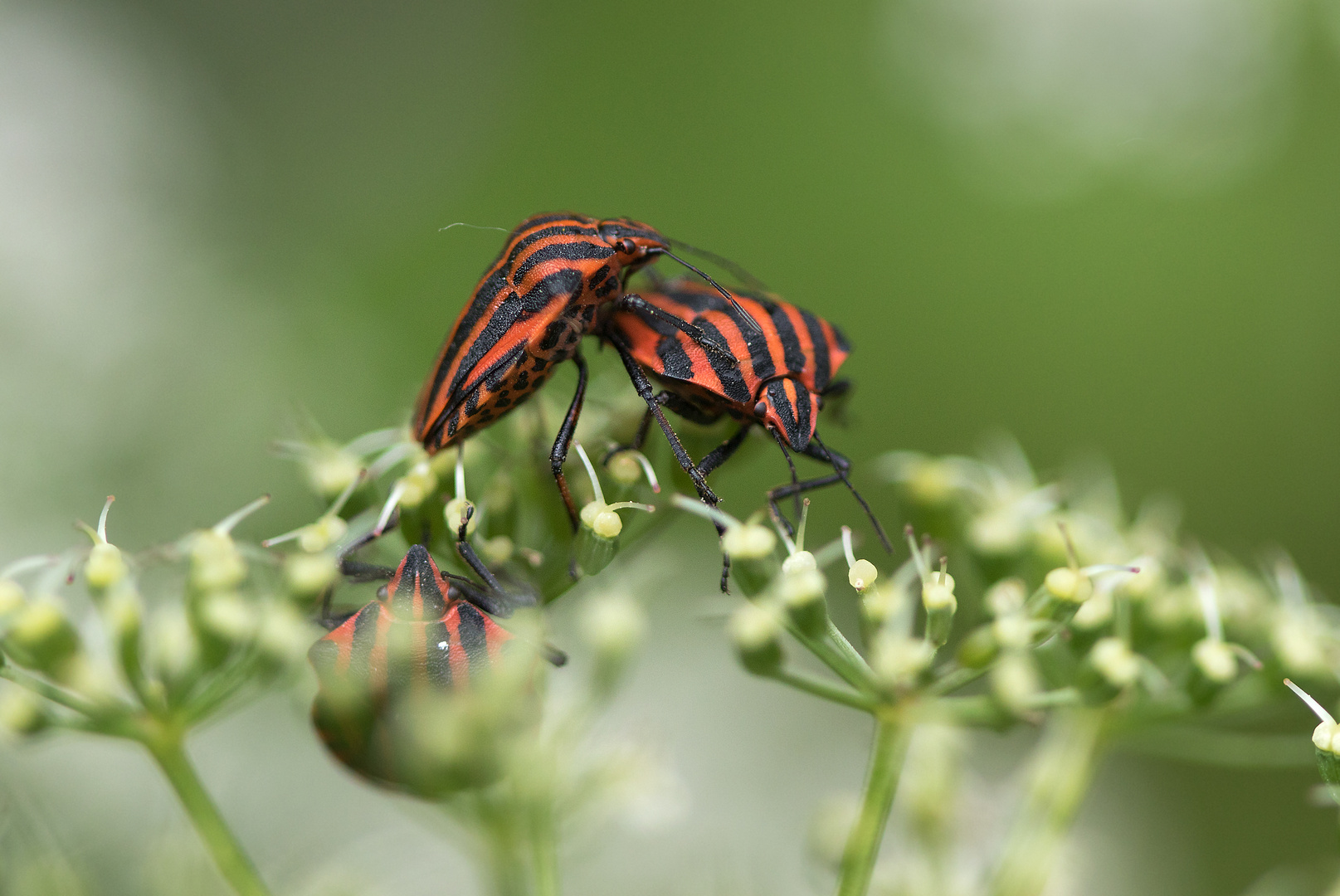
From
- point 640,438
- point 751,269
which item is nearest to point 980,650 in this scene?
point 640,438

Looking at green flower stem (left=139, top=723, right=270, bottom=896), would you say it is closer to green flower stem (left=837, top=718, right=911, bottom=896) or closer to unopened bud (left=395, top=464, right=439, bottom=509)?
unopened bud (left=395, top=464, right=439, bottom=509)

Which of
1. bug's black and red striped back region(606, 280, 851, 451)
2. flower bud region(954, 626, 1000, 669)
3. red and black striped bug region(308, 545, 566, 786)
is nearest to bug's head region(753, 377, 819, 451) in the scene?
bug's black and red striped back region(606, 280, 851, 451)

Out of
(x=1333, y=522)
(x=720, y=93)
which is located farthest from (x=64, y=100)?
(x=1333, y=522)

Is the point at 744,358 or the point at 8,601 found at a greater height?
the point at 744,358

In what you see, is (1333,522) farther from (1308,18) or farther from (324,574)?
(324,574)

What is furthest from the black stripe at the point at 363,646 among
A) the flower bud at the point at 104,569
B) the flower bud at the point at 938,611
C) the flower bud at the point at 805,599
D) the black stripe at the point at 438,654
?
the flower bud at the point at 938,611

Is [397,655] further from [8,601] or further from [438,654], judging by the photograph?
[8,601]

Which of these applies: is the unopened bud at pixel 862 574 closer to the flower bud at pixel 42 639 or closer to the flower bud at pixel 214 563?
the flower bud at pixel 214 563
